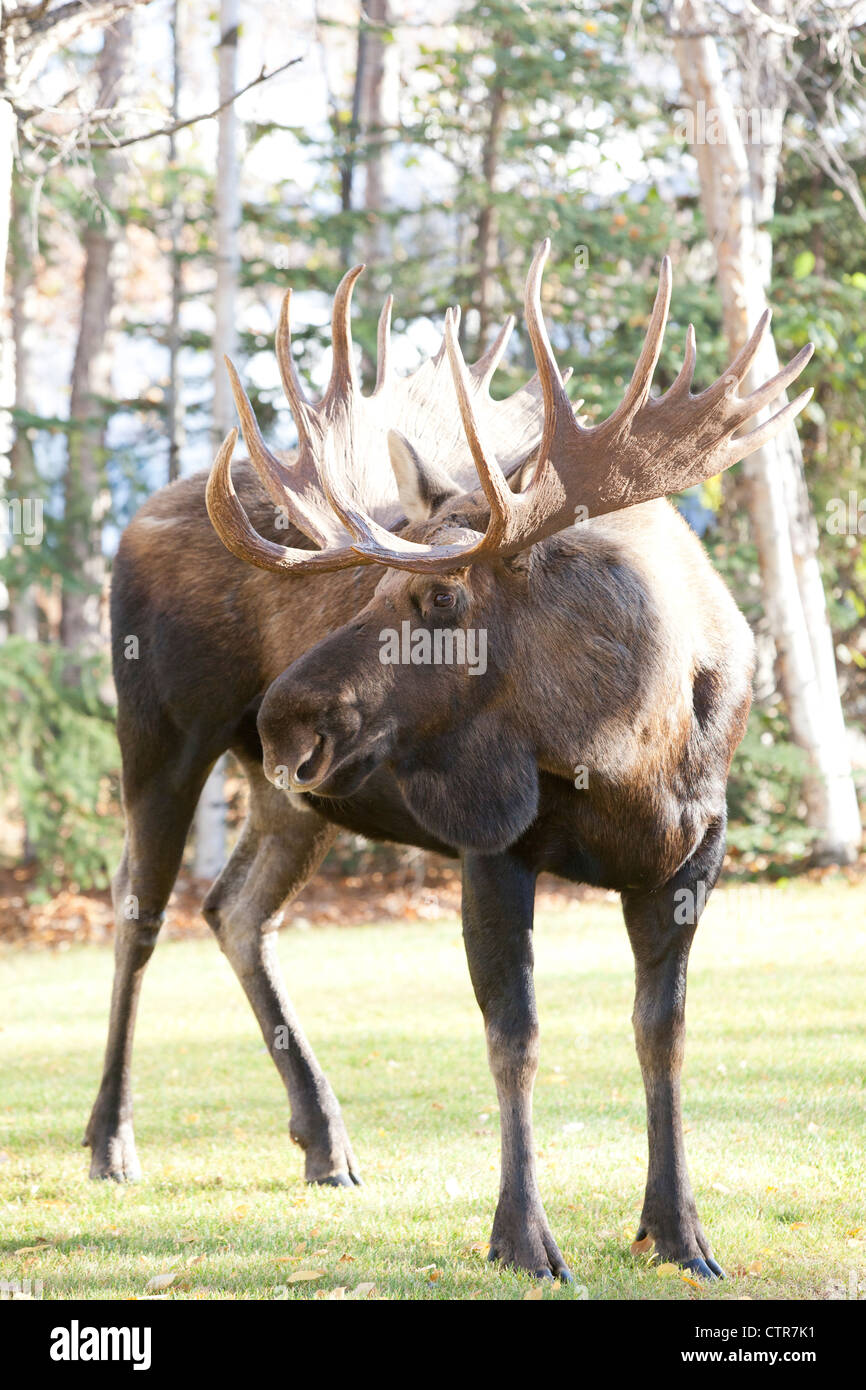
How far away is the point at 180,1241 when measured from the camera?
429cm

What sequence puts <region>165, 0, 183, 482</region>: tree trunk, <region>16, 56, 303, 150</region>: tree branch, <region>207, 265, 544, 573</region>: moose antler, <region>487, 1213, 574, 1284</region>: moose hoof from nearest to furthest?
<region>487, 1213, 574, 1284</region>: moose hoof < <region>207, 265, 544, 573</region>: moose antler < <region>16, 56, 303, 150</region>: tree branch < <region>165, 0, 183, 482</region>: tree trunk

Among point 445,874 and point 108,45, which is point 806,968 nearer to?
point 445,874

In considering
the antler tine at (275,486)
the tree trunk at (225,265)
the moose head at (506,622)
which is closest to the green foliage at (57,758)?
the tree trunk at (225,265)

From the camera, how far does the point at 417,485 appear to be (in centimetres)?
418

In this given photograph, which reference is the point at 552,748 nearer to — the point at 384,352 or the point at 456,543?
the point at 456,543

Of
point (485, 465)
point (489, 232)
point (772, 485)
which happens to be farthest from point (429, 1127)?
point (489, 232)

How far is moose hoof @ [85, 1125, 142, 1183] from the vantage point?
5184mm

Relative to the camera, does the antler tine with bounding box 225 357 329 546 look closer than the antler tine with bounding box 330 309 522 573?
No

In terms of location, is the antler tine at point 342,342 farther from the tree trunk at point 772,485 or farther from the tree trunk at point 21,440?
the tree trunk at point 772,485

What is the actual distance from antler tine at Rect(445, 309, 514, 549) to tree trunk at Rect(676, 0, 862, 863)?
8178 mm

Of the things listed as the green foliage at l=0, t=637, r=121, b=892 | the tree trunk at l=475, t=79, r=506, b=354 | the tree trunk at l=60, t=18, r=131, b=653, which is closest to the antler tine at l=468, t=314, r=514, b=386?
the green foliage at l=0, t=637, r=121, b=892

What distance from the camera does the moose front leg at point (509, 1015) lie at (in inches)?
148

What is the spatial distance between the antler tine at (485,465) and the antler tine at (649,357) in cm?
38

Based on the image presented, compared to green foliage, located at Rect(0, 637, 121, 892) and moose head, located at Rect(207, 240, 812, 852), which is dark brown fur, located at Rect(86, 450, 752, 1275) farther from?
green foliage, located at Rect(0, 637, 121, 892)
